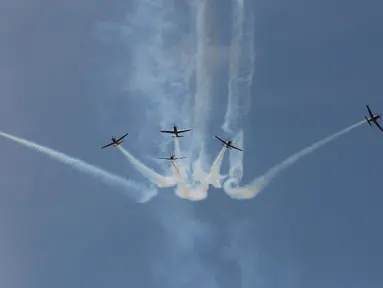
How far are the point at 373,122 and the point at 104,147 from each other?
35202 mm

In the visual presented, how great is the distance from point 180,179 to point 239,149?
8894 mm

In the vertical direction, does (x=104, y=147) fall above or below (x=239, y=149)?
above

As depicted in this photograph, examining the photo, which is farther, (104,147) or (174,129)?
(104,147)

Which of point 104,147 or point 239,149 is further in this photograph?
point 104,147

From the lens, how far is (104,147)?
81.6 m

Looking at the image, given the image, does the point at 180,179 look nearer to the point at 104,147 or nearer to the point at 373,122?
the point at 104,147

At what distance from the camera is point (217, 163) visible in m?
76.6

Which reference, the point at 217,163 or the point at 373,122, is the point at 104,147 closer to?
the point at 217,163

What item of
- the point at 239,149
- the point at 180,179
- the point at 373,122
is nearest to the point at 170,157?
the point at 180,179

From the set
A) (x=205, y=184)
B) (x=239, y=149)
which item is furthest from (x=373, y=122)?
(x=205, y=184)

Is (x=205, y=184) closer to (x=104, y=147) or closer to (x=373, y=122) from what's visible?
(x=104, y=147)

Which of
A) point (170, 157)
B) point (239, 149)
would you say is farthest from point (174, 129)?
point (239, 149)

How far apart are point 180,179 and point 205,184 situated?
3357mm

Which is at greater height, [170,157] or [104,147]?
[104,147]
